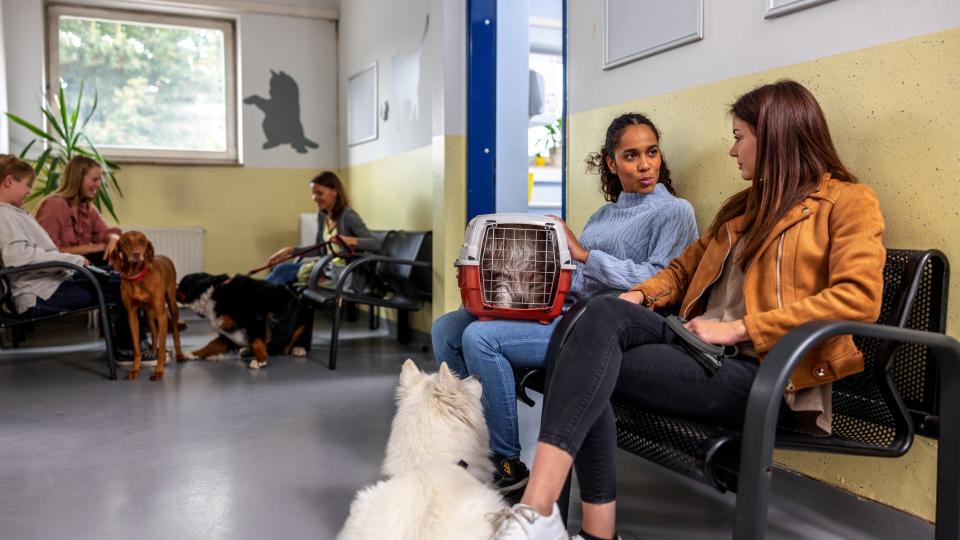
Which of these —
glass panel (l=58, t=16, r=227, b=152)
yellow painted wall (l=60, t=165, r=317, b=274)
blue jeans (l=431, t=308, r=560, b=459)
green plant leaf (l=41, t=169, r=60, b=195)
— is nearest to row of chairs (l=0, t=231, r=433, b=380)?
green plant leaf (l=41, t=169, r=60, b=195)

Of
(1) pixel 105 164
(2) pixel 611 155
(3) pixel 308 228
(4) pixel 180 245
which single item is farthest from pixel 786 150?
(4) pixel 180 245

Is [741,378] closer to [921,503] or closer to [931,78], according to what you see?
[921,503]

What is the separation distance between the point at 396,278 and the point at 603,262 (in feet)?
8.33

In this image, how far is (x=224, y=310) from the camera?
4406 millimetres

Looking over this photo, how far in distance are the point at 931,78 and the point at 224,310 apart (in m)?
3.70

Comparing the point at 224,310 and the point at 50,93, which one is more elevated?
the point at 50,93

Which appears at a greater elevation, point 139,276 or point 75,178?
point 75,178

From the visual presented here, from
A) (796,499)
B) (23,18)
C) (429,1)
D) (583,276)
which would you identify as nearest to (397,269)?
(429,1)

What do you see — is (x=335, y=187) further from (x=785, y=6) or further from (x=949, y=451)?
(x=949, y=451)

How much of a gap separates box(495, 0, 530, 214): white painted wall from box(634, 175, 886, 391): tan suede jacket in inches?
105

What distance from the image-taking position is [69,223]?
4438 millimetres

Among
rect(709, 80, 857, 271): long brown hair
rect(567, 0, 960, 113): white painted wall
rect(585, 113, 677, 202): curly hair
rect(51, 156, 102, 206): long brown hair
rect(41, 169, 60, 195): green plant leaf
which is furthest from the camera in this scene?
rect(41, 169, 60, 195): green plant leaf

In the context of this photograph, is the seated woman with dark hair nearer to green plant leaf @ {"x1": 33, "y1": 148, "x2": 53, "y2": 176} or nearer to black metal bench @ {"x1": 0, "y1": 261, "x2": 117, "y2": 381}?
black metal bench @ {"x1": 0, "y1": 261, "x2": 117, "y2": 381}

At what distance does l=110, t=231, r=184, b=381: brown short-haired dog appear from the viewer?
3806 mm
